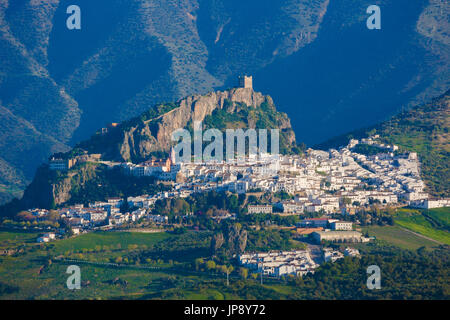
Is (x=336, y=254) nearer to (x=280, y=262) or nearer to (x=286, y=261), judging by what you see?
(x=286, y=261)

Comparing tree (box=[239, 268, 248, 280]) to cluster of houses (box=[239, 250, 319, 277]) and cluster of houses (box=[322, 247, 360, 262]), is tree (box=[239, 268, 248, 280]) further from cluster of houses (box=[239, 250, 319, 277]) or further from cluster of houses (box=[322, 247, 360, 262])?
cluster of houses (box=[322, 247, 360, 262])

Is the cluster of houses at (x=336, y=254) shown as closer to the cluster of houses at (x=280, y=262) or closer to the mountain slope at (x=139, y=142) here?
the cluster of houses at (x=280, y=262)

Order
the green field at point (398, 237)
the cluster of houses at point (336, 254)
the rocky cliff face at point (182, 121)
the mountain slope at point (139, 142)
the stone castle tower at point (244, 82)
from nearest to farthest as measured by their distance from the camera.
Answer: the cluster of houses at point (336, 254) → the green field at point (398, 237) → the mountain slope at point (139, 142) → the rocky cliff face at point (182, 121) → the stone castle tower at point (244, 82)

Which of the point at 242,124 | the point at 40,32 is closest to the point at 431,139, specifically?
the point at 242,124

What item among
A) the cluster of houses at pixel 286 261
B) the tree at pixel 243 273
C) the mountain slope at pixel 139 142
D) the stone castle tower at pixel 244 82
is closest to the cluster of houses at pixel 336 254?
the cluster of houses at pixel 286 261
